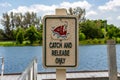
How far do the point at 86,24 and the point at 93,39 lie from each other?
8.37ft

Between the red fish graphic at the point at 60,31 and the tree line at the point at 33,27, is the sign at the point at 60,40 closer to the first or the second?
the red fish graphic at the point at 60,31

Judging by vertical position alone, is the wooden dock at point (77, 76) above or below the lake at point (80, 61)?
above

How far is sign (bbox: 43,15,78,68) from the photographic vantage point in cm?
231

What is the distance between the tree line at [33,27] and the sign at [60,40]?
32.7 meters

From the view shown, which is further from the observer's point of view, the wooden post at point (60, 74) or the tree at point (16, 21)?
the tree at point (16, 21)

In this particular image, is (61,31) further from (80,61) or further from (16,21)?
(16,21)

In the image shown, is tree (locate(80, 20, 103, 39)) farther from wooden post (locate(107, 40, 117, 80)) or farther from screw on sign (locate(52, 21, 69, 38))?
screw on sign (locate(52, 21, 69, 38))

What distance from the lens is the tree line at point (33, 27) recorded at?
3622cm

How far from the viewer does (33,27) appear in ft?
119

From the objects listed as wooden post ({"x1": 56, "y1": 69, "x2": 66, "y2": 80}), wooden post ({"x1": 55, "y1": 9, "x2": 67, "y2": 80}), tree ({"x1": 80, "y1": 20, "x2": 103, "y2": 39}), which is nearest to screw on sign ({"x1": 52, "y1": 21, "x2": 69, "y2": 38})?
wooden post ({"x1": 55, "y1": 9, "x2": 67, "y2": 80})

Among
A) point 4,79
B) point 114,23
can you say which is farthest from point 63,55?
point 114,23

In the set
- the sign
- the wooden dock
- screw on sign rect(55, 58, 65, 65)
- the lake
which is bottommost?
the lake

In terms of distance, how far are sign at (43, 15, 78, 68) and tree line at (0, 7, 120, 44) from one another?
32662 millimetres

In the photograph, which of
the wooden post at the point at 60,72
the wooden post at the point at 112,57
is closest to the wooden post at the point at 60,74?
the wooden post at the point at 60,72
